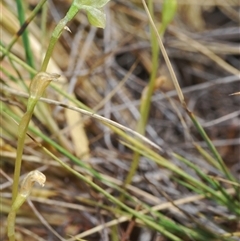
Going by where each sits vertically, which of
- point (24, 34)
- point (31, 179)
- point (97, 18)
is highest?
point (24, 34)

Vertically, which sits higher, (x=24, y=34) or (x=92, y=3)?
(x=24, y=34)

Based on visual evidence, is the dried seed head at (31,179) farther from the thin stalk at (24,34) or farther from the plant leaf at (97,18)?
the thin stalk at (24,34)

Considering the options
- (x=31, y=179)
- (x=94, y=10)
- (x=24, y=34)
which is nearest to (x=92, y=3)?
(x=94, y=10)

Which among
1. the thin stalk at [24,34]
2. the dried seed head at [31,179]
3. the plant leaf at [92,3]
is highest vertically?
the thin stalk at [24,34]

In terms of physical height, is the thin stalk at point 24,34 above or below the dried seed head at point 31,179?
above

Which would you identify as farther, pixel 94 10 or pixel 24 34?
pixel 24 34

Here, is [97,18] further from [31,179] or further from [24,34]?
[24,34]

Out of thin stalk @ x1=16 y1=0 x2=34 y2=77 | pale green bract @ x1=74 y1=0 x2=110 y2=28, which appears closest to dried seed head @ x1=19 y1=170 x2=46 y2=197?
pale green bract @ x1=74 y1=0 x2=110 y2=28

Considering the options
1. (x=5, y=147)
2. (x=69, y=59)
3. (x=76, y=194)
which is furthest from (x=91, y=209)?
(x=69, y=59)

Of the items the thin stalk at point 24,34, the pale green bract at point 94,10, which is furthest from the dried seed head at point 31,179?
the thin stalk at point 24,34

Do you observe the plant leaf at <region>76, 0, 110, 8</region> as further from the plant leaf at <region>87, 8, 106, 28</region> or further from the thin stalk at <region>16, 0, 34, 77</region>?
the thin stalk at <region>16, 0, 34, 77</region>

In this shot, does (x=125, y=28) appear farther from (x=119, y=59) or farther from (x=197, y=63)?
(x=197, y=63)
